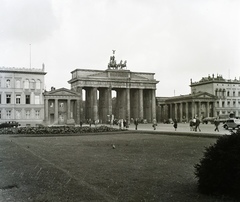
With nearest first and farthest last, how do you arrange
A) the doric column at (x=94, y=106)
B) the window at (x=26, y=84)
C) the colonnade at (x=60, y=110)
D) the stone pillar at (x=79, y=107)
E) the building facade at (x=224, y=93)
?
the window at (x=26, y=84)
the colonnade at (x=60, y=110)
the stone pillar at (x=79, y=107)
the doric column at (x=94, y=106)
the building facade at (x=224, y=93)

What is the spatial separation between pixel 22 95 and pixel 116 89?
2909 cm

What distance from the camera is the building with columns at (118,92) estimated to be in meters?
80.1

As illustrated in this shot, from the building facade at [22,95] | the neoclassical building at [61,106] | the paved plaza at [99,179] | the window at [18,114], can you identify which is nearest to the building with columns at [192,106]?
the neoclassical building at [61,106]

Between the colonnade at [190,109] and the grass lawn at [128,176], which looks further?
the colonnade at [190,109]

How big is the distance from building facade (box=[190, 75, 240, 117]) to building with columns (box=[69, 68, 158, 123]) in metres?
15.9

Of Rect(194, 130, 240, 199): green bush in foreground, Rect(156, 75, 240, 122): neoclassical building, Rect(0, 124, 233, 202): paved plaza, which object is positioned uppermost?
Rect(156, 75, 240, 122): neoclassical building

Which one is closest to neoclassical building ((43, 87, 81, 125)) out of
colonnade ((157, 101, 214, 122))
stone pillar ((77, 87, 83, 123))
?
stone pillar ((77, 87, 83, 123))

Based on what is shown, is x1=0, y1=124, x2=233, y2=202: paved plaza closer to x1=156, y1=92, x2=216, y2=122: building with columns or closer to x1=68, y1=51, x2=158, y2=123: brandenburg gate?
x1=68, y1=51, x2=158, y2=123: brandenburg gate

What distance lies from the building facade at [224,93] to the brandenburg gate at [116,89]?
1650 cm

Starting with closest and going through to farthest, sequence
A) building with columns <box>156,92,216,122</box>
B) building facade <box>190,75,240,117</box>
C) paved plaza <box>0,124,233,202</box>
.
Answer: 1. paved plaza <box>0,124,233,202</box>
2. building with columns <box>156,92,216,122</box>
3. building facade <box>190,75,240,117</box>

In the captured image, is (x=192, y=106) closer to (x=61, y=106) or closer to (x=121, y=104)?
(x=121, y=104)

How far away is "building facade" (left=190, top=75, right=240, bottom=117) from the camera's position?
289ft

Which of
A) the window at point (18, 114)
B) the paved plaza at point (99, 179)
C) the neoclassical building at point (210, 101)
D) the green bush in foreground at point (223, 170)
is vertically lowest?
the paved plaza at point (99, 179)

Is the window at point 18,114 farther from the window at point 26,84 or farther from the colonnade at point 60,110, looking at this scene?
the colonnade at point 60,110
